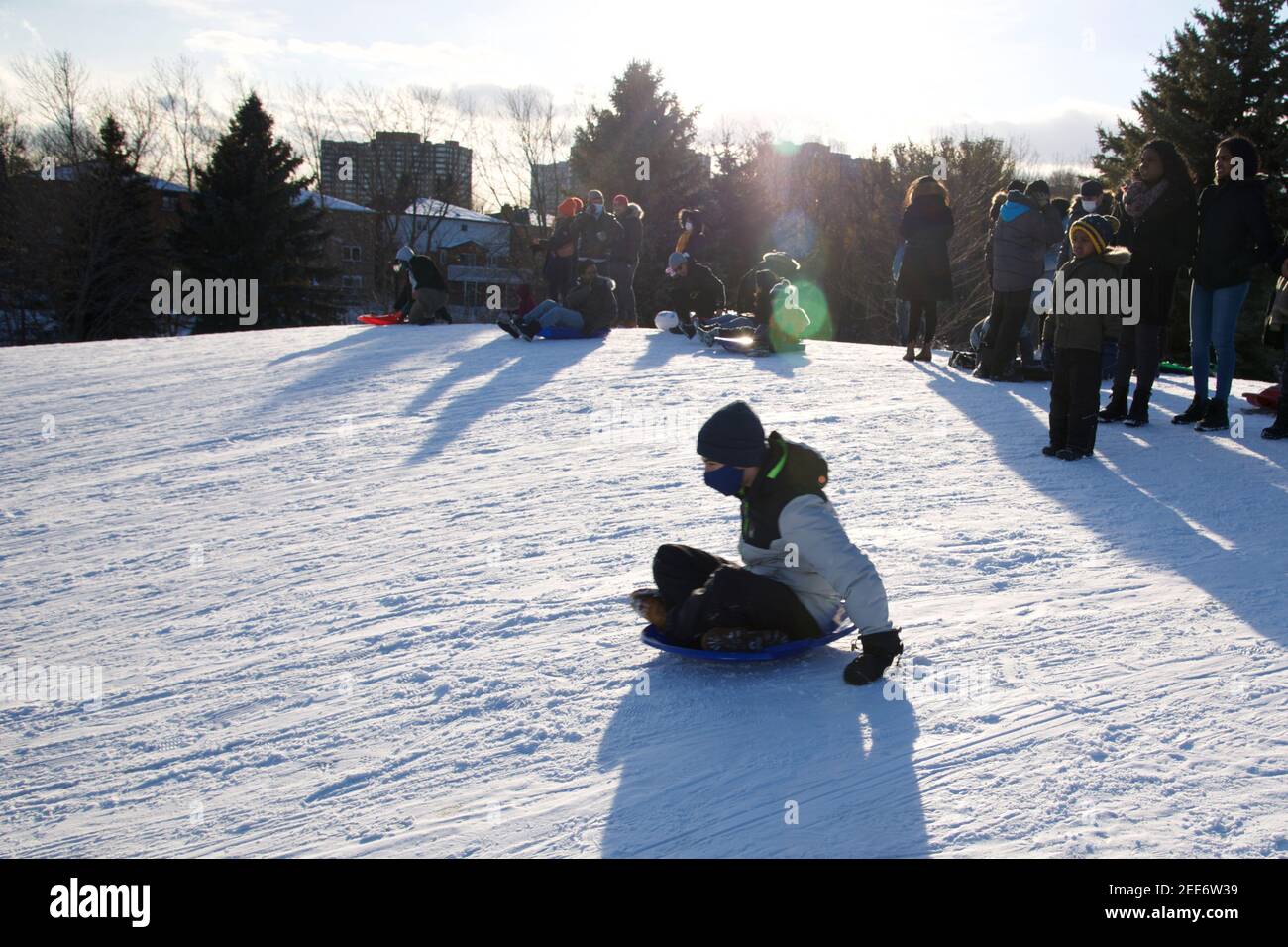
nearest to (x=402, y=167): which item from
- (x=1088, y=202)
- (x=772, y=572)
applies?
(x=1088, y=202)

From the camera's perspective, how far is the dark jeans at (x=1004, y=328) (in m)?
9.29

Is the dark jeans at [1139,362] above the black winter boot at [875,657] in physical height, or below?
above

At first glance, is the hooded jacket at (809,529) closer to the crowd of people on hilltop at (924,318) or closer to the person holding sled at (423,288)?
the crowd of people on hilltop at (924,318)

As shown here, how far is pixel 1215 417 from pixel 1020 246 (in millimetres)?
2363

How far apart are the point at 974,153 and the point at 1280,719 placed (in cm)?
3629

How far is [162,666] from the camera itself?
13.6ft

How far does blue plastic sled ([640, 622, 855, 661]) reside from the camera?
360 centimetres

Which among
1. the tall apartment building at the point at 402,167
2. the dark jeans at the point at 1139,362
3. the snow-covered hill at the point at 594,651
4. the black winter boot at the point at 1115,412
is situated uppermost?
the tall apartment building at the point at 402,167

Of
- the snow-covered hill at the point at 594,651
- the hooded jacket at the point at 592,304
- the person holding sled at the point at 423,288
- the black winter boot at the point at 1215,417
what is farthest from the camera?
the person holding sled at the point at 423,288

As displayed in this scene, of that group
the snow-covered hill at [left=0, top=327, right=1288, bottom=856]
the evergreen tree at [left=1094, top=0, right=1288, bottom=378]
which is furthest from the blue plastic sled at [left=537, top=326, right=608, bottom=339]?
the evergreen tree at [left=1094, top=0, right=1288, bottom=378]

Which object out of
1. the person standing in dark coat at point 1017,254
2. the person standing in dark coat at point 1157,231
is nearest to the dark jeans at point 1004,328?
the person standing in dark coat at point 1017,254

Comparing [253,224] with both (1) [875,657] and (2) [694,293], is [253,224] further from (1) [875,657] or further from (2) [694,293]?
(1) [875,657]

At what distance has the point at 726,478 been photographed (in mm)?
3539
